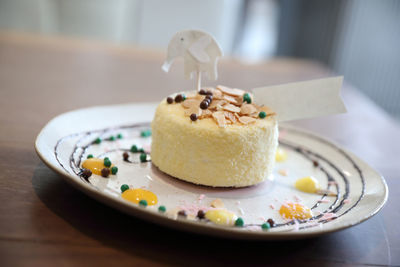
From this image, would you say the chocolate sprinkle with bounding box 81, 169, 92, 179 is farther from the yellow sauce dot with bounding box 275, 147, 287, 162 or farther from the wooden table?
the yellow sauce dot with bounding box 275, 147, 287, 162

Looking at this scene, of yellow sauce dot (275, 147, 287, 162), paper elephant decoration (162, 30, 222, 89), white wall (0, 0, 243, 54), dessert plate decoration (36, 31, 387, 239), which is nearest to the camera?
dessert plate decoration (36, 31, 387, 239)

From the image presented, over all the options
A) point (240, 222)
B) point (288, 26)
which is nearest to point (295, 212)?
point (240, 222)

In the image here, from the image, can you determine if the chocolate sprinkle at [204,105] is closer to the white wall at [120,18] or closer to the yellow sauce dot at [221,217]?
the yellow sauce dot at [221,217]

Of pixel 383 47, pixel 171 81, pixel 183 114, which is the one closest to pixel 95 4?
pixel 171 81

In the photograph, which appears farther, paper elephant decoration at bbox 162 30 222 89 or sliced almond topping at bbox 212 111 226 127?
paper elephant decoration at bbox 162 30 222 89

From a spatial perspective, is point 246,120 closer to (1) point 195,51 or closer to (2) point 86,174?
(1) point 195,51

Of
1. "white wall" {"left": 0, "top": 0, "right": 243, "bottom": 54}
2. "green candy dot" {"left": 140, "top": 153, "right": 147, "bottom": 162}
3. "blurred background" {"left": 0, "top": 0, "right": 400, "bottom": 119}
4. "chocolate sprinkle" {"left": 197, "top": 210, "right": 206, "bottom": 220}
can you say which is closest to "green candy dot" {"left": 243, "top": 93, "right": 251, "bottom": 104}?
"green candy dot" {"left": 140, "top": 153, "right": 147, "bottom": 162}

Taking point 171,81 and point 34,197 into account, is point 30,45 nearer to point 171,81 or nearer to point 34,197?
point 171,81

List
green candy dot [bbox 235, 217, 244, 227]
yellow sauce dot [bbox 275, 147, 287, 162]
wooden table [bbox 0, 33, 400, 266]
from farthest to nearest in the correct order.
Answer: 1. yellow sauce dot [bbox 275, 147, 287, 162]
2. green candy dot [bbox 235, 217, 244, 227]
3. wooden table [bbox 0, 33, 400, 266]
